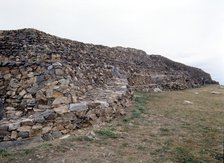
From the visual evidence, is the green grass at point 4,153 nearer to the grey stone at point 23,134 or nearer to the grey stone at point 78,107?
the grey stone at point 23,134

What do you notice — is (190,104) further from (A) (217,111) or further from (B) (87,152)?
(B) (87,152)

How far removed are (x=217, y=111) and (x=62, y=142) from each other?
7.59 meters

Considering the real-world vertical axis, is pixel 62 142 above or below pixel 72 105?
below

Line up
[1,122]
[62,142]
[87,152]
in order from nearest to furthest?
[87,152] < [62,142] < [1,122]

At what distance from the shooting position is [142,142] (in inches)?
392

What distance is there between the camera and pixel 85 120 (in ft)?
36.3

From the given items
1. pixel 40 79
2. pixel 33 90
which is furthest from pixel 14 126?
pixel 40 79

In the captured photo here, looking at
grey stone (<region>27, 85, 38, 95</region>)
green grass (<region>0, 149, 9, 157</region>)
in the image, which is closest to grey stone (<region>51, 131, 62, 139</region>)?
green grass (<region>0, 149, 9, 157</region>)

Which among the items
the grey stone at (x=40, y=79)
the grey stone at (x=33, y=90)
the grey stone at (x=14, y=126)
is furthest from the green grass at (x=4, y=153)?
the grey stone at (x=40, y=79)

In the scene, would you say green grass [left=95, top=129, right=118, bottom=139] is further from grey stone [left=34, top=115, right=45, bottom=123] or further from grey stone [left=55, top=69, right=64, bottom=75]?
grey stone [left=55, top=69, right=64, bottom=75]

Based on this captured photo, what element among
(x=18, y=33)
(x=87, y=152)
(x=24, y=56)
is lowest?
(x=87, y=152)

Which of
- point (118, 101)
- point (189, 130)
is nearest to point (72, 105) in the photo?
point (118, 101)

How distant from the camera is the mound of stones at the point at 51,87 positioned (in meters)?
10.6

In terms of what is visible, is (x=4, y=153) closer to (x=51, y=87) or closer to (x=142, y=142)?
(x=51, y=87)
